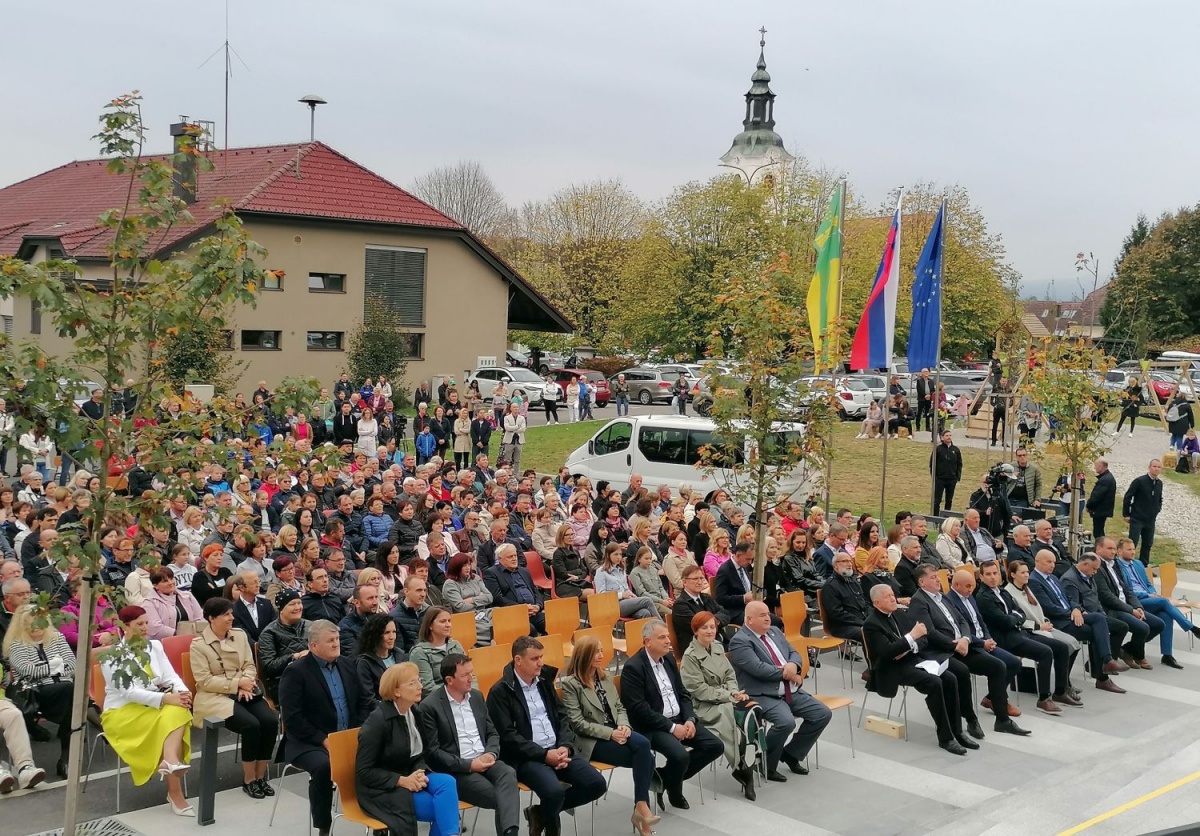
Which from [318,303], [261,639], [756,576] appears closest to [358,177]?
[318,303]

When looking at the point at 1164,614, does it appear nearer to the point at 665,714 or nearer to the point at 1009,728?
the point at 1009,728

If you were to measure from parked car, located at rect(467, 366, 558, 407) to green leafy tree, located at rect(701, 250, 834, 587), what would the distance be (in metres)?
25.5

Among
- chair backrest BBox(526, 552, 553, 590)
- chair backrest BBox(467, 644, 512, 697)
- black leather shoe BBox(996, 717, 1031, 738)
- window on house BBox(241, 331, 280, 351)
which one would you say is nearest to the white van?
chair backrest BBox(526, 552, 553, 590)

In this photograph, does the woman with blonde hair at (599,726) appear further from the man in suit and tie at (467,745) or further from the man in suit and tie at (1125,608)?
the man in suit and tie at (1125,608)

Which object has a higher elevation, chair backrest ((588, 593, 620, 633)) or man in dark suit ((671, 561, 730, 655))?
man in dark suit ((671, 561, 730, 655))

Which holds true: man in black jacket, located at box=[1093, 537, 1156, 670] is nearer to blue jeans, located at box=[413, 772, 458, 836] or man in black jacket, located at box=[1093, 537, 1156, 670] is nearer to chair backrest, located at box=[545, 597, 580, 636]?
chair backrest, located at box=[545, 597, 580, 636]

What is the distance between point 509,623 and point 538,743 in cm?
313

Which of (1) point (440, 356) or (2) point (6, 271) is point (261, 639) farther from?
(1) point (440, 356)

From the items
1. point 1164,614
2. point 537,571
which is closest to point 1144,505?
point 1164,614

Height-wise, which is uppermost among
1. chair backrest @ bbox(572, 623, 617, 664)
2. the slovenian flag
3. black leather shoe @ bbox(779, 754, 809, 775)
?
the slovenian flag

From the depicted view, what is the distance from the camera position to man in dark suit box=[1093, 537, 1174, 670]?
12.8 metres

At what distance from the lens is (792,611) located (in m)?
11.7

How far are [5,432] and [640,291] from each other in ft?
162

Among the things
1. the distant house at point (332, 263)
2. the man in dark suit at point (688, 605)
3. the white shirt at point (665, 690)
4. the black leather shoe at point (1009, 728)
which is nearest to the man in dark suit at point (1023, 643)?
the black leather shoe at point (1009, 728)
